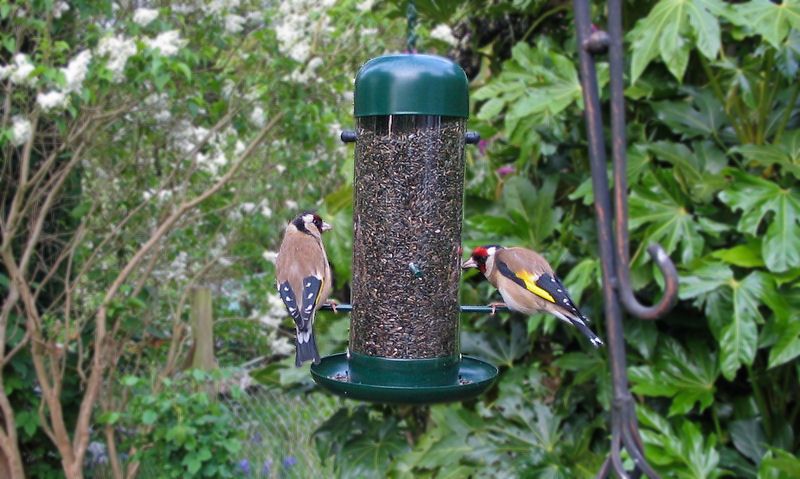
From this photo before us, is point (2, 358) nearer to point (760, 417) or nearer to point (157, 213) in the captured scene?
point (157, 213)

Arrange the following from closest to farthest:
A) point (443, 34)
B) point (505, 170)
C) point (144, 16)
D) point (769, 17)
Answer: point (769, 17) → point (144, 16) → point (505, 170) → point (443, 34)

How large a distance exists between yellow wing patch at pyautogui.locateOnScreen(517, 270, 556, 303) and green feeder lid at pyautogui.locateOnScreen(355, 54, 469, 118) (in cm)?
60

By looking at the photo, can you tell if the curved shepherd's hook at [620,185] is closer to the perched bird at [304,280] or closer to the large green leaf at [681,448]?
the perched bird at [304,280]

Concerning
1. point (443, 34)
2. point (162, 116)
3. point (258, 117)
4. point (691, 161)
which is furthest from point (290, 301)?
point (258, 117)

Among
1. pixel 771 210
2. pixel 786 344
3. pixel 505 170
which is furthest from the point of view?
pixel 505 170

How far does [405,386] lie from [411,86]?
2.53 ft

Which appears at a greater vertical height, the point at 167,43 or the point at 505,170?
the point at 167,43

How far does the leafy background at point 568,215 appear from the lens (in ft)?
9.96

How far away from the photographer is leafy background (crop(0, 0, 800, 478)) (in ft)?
9.96

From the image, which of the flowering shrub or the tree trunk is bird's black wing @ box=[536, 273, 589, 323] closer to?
the flowering shrub

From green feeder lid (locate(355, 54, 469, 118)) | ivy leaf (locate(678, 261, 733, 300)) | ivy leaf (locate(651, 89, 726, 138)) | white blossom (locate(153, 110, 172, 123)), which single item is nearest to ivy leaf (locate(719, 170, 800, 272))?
ivy leaf (locate(678, 261, 733, 300))

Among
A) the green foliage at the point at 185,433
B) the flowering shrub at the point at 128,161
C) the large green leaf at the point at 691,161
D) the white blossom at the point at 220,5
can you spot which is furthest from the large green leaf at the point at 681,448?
the white blossom at the point at 220,5

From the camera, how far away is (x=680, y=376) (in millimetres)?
3264

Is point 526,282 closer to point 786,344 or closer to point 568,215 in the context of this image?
point 786,344
